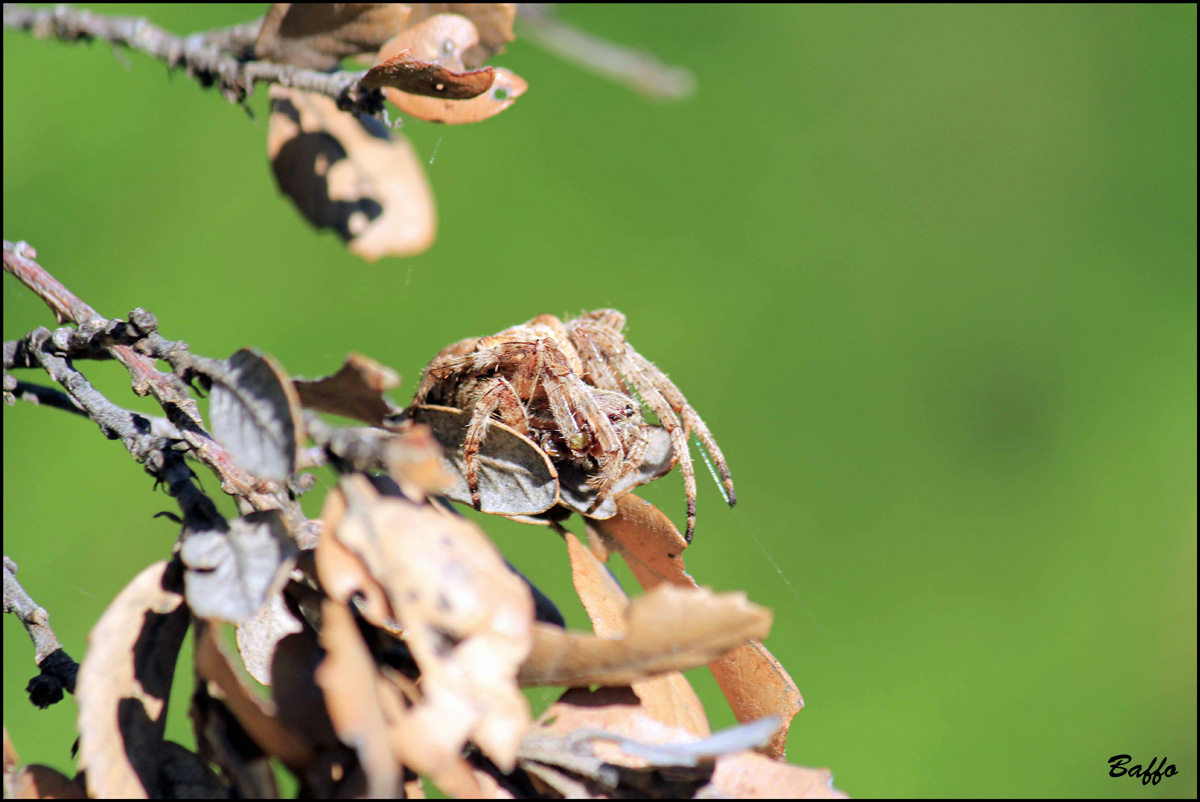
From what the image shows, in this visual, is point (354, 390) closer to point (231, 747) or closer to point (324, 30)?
point (231, 747)

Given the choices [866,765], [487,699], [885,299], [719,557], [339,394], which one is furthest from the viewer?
[885,299]

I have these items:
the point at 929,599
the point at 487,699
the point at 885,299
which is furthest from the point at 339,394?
the point at 885,299

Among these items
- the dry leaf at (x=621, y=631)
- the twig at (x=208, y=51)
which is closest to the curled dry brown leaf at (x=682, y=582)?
the dry leaf at (x=621, y=631)

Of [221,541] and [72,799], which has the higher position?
[221,541]

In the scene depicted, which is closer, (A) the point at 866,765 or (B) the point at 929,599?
(A) the point at 866,765

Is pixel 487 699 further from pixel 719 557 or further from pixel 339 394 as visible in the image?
pixel 719 557

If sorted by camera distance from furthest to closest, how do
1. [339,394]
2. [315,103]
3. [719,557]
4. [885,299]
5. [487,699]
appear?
[885,299], [719,557], [315,103], [339,394], [487,699]

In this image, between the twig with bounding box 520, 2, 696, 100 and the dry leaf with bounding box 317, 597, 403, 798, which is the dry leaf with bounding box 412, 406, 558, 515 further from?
the twig with bounding box 520, 2, 696, 100
